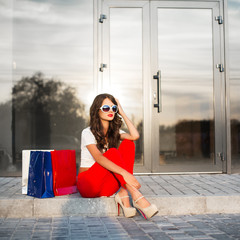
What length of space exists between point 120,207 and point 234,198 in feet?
4.09

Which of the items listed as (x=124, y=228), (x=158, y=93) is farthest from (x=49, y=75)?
(x=124, y=228)

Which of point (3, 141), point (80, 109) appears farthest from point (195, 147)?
point (3, 141)

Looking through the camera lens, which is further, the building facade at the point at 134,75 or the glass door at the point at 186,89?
the glass door at the point at 186,89

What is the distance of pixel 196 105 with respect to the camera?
20.2 ft

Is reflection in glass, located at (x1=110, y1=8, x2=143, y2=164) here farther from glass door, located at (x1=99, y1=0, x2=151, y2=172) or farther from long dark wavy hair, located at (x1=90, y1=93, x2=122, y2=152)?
long dark wavy hair, located at (x1=90, y1=93, x2=122, y2=152)

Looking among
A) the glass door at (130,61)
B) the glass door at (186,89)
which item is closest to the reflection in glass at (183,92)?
the glass door at (186,89)

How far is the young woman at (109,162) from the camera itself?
3.53 m

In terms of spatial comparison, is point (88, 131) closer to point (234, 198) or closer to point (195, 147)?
point (234, 198)

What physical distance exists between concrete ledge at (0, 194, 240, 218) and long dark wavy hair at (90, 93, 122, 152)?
2.00ft

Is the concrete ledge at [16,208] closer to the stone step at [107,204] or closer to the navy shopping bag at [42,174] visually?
the stone step at [107,204]

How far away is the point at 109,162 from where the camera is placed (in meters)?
3.56

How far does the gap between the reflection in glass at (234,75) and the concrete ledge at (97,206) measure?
2278 millimetres

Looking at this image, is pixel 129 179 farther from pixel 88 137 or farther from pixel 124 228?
pixel 88 137

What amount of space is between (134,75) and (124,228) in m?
3.24
